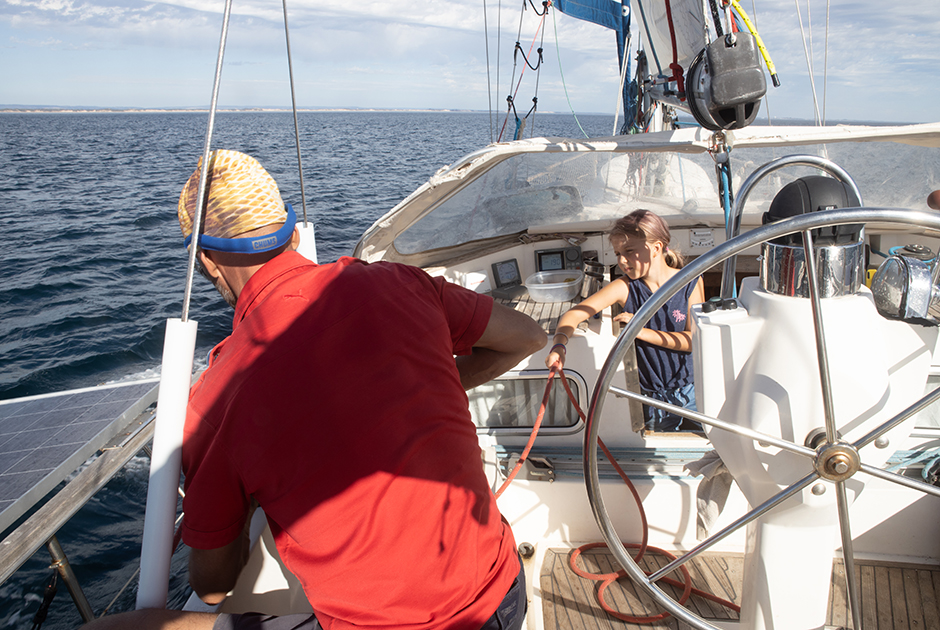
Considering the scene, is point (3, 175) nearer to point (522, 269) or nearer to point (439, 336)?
point (522, 269)

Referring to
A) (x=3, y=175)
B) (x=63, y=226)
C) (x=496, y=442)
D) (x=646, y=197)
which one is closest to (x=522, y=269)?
(x=646, y=197)

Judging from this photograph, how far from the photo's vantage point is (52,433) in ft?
7.19

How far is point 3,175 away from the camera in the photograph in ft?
82.0

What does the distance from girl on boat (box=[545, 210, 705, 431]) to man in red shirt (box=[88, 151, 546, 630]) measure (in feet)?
4.54

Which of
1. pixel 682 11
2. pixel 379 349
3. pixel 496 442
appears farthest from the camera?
pixel 682 11

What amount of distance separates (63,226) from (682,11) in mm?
16340

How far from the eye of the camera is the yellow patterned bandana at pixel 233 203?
3.72 feet

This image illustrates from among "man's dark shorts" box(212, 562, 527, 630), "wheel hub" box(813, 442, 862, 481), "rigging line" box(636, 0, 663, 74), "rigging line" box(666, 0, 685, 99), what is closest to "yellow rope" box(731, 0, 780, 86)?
"rigging line" box(666, 0, 685, 99)

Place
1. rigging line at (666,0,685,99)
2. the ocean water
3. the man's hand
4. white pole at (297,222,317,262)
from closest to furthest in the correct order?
the man's hand
white pole at (297,222,317,262)
rigging line at (666,0,685,99)
the ocean water

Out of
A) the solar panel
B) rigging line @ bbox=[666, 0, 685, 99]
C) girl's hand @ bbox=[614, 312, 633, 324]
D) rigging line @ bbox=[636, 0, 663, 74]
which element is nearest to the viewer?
the solar panel

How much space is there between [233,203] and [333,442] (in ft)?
Answer: 1.65

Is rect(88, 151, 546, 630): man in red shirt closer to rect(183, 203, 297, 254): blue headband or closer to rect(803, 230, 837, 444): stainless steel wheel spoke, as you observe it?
rect(183, 203, 297, 254): blue headband

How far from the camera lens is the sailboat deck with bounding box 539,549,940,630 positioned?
1.94 metres

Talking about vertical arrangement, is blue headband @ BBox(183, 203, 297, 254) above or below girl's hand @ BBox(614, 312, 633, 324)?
above
